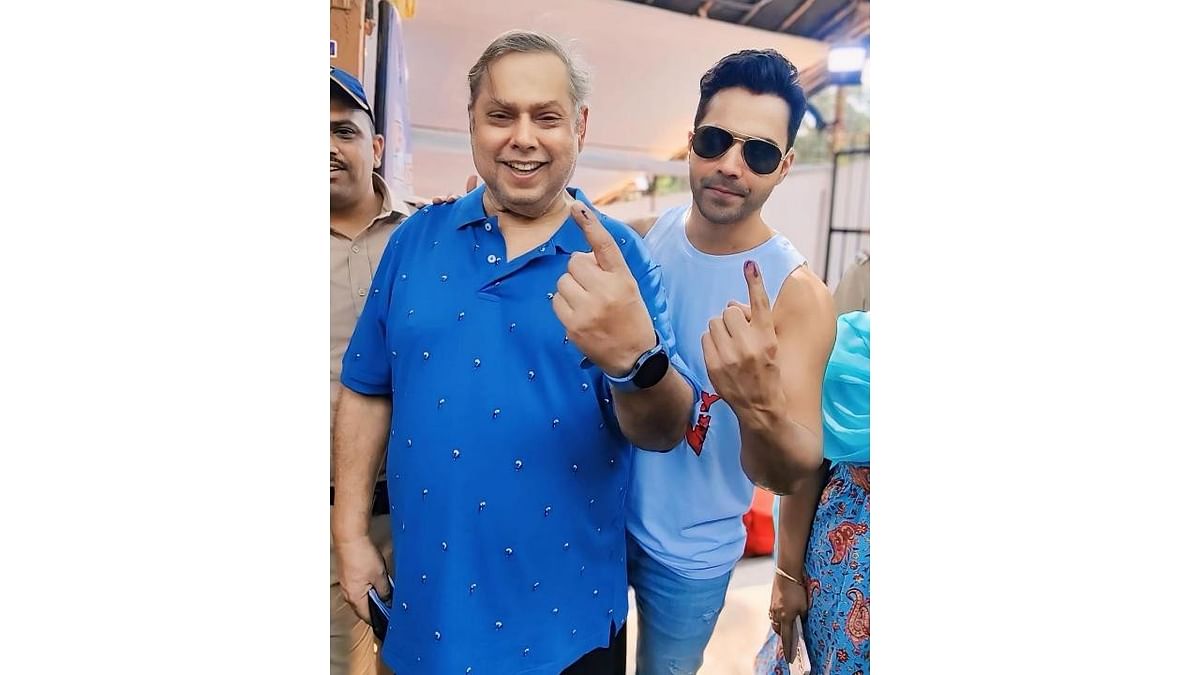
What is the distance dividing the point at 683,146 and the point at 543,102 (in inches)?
9.2

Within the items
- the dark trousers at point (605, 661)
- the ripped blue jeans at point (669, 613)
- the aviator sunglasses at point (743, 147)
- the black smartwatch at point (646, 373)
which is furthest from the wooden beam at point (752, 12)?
the dark trousers at point (605, 661)

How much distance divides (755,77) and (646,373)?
486 millimetres

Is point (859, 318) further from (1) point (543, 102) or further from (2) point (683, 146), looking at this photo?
(1) point (543, 102)

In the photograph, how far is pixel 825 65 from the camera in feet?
3.92

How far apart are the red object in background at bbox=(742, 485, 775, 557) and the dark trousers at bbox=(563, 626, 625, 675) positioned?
0.23 metres

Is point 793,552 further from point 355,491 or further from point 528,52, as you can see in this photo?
point 528,52

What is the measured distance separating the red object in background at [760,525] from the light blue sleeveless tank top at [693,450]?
56 mm

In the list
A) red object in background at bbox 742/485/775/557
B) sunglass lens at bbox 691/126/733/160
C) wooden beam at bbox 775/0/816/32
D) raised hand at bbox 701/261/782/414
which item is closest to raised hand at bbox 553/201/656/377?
raised hand at bbox 701/261/782/414

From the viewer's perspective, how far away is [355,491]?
3.58ft

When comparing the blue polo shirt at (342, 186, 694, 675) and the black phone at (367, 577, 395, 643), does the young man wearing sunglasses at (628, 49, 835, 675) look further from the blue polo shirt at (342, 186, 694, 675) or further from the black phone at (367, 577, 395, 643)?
the black phone at (367, 577, 395, 643)

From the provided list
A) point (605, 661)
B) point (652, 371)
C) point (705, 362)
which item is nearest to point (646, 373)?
point (652, 371)

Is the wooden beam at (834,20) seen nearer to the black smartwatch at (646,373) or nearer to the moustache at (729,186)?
the moustache at (729,186)

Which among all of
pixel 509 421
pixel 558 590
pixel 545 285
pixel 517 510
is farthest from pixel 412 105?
pixel 558 590

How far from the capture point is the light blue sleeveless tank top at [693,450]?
112cm
